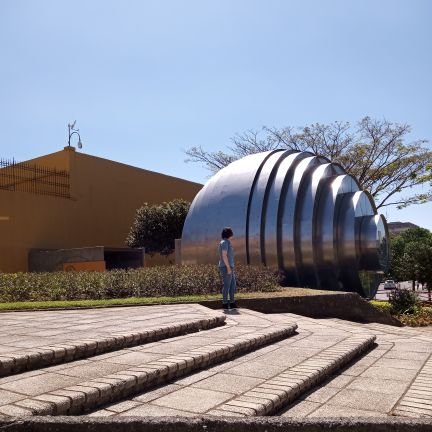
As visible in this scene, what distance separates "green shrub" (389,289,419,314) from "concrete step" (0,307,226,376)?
Answer: 293 inches

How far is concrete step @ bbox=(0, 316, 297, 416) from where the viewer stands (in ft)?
11.9

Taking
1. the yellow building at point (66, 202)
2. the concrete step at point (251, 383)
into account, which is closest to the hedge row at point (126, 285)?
the concrete step at point (251, 383)

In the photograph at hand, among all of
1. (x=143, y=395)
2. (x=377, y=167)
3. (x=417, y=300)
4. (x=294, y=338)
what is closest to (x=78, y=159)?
(x=377, y=167)

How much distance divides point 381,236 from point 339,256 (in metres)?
1.47

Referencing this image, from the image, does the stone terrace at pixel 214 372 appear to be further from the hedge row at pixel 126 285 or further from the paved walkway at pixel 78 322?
the hedge row at pixel 126 285

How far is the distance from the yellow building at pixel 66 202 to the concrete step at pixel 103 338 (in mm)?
16988

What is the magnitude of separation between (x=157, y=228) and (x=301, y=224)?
15.0 m

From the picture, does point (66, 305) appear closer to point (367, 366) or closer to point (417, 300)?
point (367, 366)

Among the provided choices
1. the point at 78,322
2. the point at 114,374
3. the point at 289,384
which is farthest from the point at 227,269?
the point at 114,374

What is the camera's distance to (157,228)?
27984 millimetres

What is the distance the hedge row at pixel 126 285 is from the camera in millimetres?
11734

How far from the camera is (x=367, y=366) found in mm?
5859

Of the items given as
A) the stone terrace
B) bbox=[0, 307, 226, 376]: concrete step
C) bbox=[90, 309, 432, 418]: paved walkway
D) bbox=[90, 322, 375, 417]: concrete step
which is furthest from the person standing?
bbox=[90, 322, 375, 417]: concrete step

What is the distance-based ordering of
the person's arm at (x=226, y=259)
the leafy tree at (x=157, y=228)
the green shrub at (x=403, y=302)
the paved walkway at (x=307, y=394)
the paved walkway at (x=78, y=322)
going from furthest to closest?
the leafy tree at (x=157, y=228)
the green shrub at (x=403, y=302)
the person's arm at (x=226, y=259)
the paved walkway at (x=78, y=322)
the paved walkway at (x=307, y=394)
